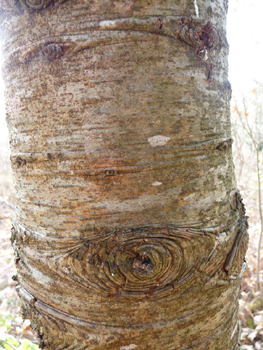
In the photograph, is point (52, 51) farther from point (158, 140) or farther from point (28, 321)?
point (28, 321)

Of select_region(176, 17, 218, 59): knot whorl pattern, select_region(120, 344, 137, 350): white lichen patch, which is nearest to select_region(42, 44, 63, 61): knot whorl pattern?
select_region(176, 17, 218, 59): knot whorl pattern

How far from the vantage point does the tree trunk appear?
0.79 m

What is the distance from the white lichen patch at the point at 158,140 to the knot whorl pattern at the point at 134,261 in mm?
305

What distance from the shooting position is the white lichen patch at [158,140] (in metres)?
0.81

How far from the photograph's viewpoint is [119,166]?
2.63ft

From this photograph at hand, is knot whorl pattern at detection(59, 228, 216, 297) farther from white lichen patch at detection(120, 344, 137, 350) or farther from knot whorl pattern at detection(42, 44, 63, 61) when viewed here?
knot whorl pattern at detection(42, 44, 63, 61)

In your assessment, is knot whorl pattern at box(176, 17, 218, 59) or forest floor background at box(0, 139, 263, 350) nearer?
knot whorl pattern at box(176, 17, 218, 59)

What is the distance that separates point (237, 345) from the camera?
1.11 m

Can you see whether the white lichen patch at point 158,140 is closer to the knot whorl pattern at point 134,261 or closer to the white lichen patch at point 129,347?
the knot whorl pattern at point 134,261

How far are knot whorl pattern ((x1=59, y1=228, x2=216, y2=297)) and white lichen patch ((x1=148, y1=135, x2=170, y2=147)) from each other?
1.00ft

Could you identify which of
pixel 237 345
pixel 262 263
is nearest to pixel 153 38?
pixel 237 345

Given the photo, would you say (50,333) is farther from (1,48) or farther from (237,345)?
(1,48)

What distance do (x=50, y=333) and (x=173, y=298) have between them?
0.51 meters

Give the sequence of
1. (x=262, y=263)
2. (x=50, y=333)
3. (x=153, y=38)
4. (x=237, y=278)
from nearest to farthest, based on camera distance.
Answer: (x=153, y=38), (x=50, y=333), (x=237, y=278), (x=262, y=263)
